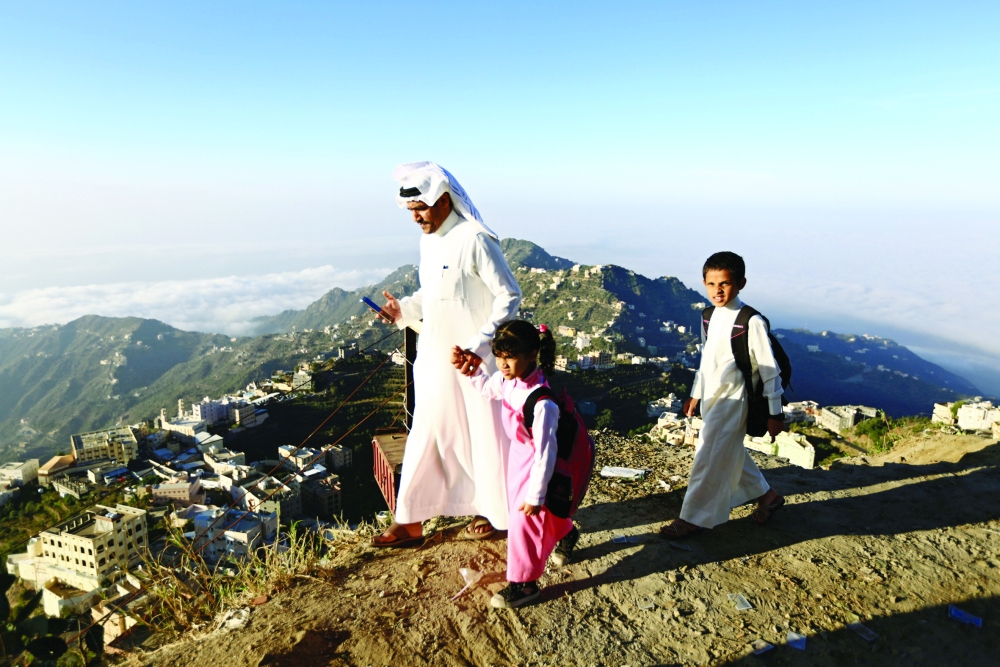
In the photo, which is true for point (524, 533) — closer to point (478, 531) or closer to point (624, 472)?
point (478, 531)

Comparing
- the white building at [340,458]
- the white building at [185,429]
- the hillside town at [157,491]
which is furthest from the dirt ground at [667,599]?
the white building at [185,429]

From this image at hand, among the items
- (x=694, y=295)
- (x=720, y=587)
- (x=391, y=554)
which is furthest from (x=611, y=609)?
(x=694, y=295)

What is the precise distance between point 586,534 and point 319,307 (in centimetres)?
11399

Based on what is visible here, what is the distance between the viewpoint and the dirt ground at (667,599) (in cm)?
201

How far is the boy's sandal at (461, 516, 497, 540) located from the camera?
279 cm

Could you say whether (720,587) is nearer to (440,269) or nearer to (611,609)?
(611,609)

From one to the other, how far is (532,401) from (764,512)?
74.4 inches

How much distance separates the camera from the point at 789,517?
3.23 metres

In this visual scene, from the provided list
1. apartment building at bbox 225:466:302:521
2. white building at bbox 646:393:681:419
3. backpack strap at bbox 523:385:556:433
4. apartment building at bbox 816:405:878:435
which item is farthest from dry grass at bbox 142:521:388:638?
white building at bbox 646:393:681:419

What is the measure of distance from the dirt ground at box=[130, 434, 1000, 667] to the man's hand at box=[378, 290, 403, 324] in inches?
47.9

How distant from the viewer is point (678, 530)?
2.86 metres

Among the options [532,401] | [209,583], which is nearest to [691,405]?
[532,401]

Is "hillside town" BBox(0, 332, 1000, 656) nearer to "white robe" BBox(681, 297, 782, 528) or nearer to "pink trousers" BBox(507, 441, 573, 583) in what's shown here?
"pink trousers" BBox(507, 441, 573, 583)

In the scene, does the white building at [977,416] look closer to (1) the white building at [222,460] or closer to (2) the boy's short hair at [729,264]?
(2) the boy's short hair at [729,264]
